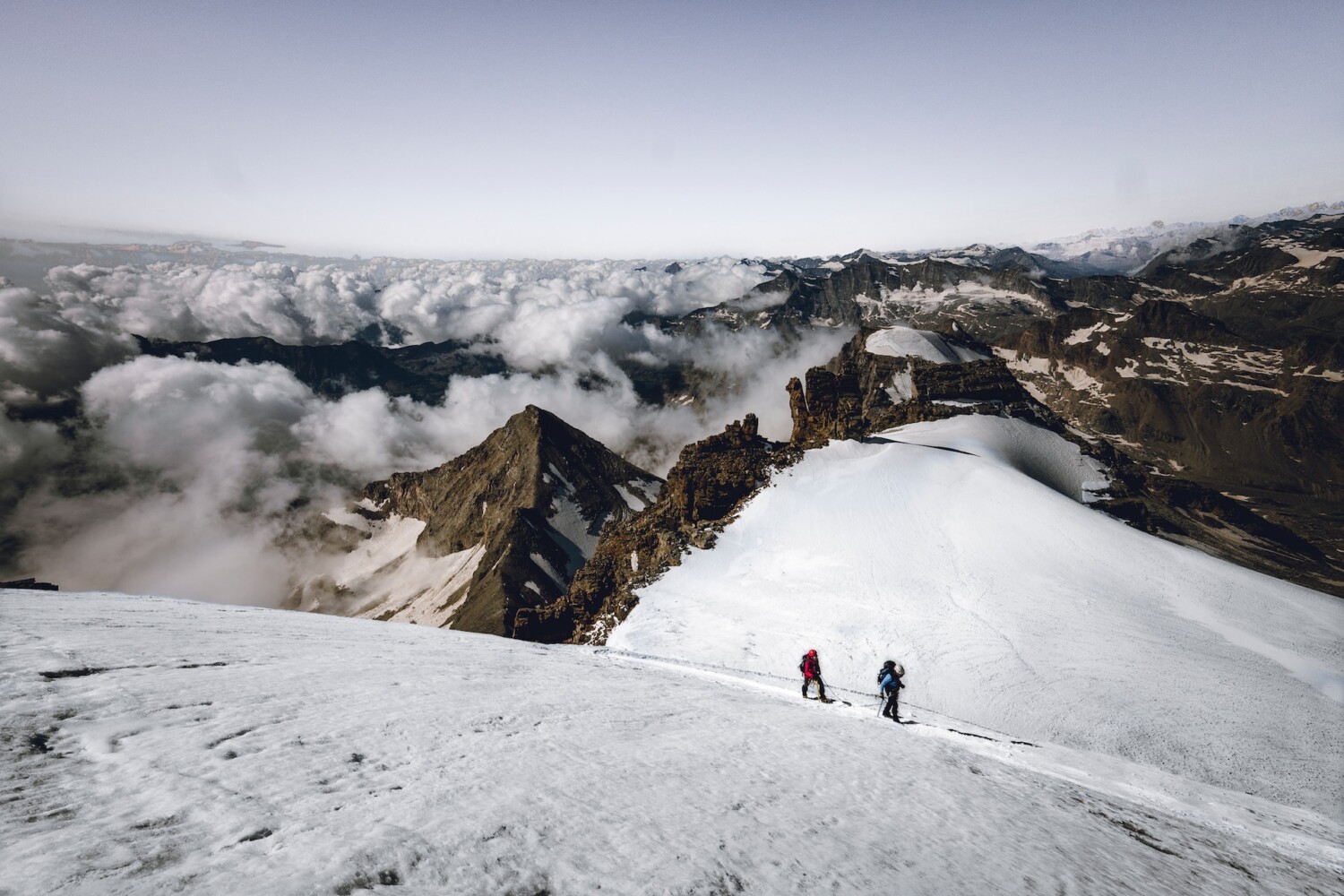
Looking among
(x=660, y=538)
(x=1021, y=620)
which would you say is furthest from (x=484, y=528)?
(x=1021, y=620)

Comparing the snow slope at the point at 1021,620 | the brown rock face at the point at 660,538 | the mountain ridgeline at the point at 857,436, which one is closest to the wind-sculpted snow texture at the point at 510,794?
the snow slope at the point at 1021,620

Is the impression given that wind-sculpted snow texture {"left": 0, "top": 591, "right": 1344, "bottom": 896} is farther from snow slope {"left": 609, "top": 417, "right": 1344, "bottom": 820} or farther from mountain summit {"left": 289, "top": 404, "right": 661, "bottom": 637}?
mountain summit {"left": 289, "top": 404, "right": 661, "bottom": 637}


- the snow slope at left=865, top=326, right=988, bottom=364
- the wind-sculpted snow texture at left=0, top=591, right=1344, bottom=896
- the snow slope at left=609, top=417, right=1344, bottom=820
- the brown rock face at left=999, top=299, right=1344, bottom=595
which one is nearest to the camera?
the wind-sculpted snow texture at left=0, top=591, right=1344, bottom=896

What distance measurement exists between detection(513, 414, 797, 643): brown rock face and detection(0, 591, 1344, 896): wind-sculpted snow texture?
27.5 meters

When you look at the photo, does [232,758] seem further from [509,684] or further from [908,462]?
[908,462]

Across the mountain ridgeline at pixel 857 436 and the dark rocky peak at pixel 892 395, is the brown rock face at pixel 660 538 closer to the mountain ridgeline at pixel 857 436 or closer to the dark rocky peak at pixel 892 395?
the mountain ridgeline at pixel 857 436

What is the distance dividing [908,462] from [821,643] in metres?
24.3

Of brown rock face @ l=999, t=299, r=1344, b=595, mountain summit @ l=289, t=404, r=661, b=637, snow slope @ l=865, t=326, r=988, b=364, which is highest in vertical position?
snow slope @ l=865, t=326, r=988, b=364

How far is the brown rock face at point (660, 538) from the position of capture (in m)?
43.6

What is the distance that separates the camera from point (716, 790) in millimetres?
9602

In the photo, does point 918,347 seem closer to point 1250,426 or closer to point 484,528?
point 1250,426

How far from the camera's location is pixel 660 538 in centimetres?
4722

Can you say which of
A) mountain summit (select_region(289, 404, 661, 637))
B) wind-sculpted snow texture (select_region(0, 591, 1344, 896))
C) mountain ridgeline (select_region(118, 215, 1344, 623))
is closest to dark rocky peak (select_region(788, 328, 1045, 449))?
mountain ridgeline (select_region(118, 215, 1344, 623))

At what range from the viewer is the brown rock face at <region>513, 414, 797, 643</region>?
43562mm
